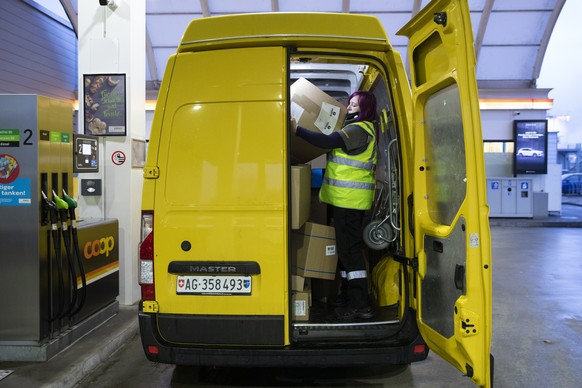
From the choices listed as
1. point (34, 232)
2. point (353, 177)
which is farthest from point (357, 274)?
point (34, 232)

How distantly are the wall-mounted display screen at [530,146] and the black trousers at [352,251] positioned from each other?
1277 cm

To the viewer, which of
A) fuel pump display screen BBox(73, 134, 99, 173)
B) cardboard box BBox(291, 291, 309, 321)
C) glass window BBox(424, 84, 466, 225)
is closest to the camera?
glass window BBox(424, 84, 466, 225)

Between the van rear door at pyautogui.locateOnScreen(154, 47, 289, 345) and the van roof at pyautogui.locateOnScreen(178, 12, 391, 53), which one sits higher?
the van roof at pyautogui.locateOnScreen(178, 12, 391, 53)

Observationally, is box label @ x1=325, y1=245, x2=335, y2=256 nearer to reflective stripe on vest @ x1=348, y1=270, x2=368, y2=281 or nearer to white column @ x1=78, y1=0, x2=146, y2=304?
reflective stripe on vest @ x1=348, y1=270, x2=368, y2=281

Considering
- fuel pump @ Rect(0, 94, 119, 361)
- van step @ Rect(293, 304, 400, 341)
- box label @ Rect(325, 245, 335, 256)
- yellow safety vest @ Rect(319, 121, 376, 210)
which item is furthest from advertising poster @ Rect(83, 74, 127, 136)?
van step @ Rect(293, 304, 400, 341)

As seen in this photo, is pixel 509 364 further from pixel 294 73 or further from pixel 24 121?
pixel 24 121

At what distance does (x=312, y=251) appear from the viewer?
3.42 metres

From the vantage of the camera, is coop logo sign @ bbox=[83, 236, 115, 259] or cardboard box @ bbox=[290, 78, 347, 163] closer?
cardboard box @ bbox=[290, 78, 347, 163]

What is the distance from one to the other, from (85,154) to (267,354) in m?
2.51

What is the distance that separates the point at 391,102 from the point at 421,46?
1.28ft

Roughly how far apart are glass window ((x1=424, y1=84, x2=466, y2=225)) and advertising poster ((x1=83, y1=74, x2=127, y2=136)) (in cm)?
339

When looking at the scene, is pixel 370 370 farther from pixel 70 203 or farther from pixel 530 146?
pixel 530 146

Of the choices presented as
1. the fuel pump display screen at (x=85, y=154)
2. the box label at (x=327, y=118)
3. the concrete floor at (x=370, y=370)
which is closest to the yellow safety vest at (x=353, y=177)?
the box label at (x=327, y=118)

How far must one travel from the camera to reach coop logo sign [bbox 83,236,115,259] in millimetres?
4189
